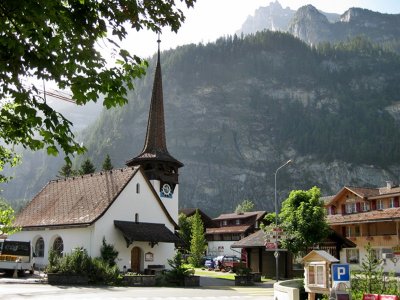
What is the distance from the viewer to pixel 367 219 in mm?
50750

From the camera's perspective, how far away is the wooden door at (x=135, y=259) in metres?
38.7

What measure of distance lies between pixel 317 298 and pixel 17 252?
23.4 metres

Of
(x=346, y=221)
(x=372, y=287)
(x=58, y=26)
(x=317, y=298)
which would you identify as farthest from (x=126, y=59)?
(x=346, y=221)

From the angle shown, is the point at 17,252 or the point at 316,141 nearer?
the point at 17,252

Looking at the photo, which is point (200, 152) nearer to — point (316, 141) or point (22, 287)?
point (316, 141)

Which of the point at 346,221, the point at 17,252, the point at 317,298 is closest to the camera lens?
the point at 317,298

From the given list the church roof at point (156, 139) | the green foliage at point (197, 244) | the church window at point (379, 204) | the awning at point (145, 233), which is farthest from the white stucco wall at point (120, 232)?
the church window at point (379, 204)

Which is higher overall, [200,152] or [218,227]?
[200,152]

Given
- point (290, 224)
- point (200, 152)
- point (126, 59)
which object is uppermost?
point (200, 152)

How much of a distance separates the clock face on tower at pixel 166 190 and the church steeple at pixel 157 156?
0.48 metres

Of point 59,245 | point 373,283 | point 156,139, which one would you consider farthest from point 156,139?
point 373,283

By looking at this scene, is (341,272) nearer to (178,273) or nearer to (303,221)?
(178,273)

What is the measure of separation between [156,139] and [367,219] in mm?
23769

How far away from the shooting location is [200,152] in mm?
188500
